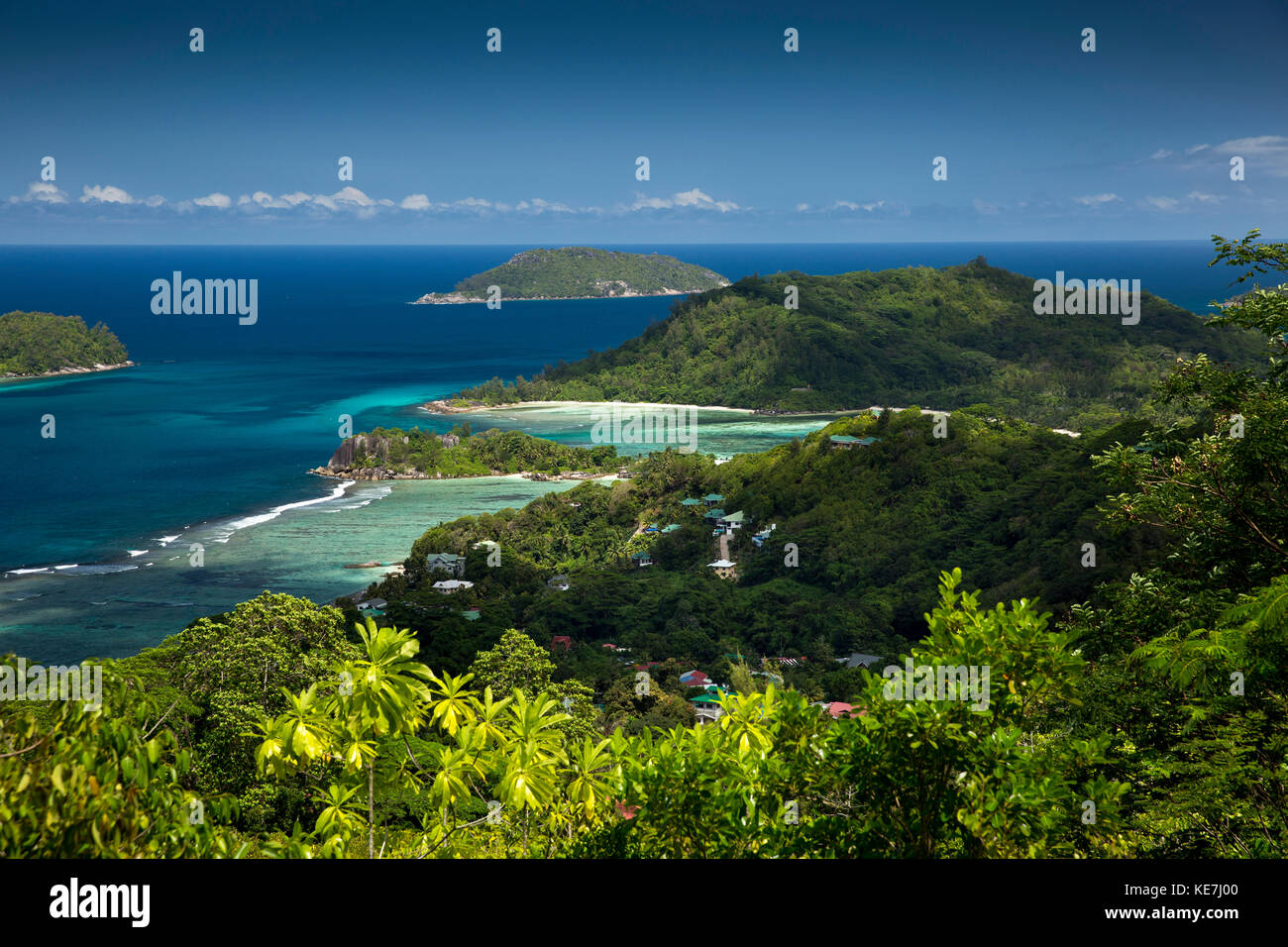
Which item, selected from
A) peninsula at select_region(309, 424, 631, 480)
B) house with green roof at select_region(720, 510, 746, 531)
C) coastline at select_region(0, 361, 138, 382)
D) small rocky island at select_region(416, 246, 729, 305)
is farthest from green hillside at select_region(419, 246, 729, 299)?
house with green roof at select_region(720, 510, 746, 531)

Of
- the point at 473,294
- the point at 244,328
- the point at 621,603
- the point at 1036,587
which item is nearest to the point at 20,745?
the point at 1036,587

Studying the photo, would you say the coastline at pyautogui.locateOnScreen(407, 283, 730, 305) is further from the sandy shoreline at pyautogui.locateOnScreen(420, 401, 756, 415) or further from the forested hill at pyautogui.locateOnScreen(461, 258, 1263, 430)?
the sandy shoreline at pyautogui.locateOnScreen(420, 401, 756, 415)

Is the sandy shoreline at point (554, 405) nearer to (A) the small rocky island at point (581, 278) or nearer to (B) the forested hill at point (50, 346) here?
(B) the forested hill at point (50, 346)

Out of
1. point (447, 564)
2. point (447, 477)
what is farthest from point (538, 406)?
point (447, 564)

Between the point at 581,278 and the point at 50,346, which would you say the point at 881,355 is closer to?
the point at 50,346

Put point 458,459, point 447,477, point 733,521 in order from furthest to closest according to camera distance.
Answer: point 458,459
point 447,477
point 733,521

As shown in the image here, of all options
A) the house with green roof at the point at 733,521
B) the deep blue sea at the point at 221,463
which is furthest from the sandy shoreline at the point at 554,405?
the house with green roof at the point at 733,521
